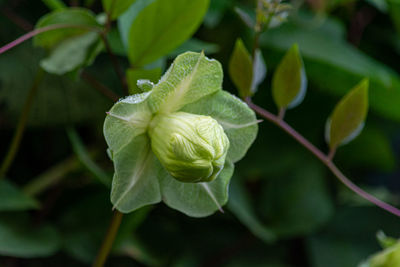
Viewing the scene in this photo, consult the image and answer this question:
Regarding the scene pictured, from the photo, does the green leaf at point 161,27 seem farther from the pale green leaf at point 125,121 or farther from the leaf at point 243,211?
the leaf at point 243,211

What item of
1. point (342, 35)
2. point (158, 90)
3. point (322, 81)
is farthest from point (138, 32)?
point (342, 35)

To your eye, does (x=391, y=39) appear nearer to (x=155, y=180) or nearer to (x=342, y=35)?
(x=342, y=35)

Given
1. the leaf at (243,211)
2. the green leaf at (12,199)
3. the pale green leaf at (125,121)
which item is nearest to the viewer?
the pale green leaf at (125,121)

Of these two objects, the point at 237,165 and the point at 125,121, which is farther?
the point at 237,165

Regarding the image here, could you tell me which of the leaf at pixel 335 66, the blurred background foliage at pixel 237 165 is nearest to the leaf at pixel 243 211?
the blurred background foliage at pixel 237 165

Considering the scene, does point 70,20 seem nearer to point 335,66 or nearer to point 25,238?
point 25,238

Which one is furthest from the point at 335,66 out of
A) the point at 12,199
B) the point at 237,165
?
the point at 12,199
